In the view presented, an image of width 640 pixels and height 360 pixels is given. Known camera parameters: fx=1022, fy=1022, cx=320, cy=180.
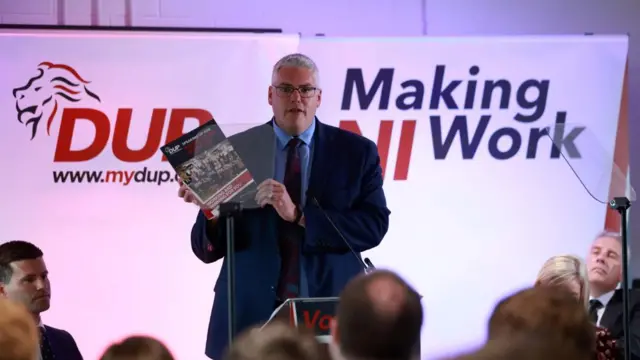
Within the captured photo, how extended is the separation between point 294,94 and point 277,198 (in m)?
0.60

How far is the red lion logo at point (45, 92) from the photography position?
5.00 metres

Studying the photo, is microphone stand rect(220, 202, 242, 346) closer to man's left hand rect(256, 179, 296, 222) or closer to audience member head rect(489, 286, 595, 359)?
man's left hand rect(256, 179, 296, 222)

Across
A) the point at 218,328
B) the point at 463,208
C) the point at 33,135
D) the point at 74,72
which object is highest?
the point at 74,72

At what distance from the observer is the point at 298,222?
154 inches

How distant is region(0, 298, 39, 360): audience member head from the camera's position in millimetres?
1668

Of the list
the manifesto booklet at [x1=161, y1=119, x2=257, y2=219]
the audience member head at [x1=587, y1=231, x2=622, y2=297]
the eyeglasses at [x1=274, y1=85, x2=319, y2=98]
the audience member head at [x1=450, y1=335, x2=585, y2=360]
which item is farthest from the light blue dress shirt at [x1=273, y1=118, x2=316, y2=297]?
the audience member head at [x1=450, y1=335, x2=585, y2=360]

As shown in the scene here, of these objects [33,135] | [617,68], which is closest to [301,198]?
[33,135]

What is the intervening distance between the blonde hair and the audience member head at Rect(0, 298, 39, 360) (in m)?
2.53

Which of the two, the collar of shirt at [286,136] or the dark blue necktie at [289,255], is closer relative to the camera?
the dark blue necktie at [289,255]

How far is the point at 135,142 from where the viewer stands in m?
5.09

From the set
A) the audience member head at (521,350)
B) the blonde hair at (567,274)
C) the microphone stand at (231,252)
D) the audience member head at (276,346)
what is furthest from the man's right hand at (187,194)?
the audience member head at (521,350)

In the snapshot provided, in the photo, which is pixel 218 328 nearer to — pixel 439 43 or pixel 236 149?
pixel 236 149

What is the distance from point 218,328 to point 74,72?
163 centimetres

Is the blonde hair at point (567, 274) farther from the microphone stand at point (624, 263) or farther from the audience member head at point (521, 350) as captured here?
the audience member head at point (521, 350)
